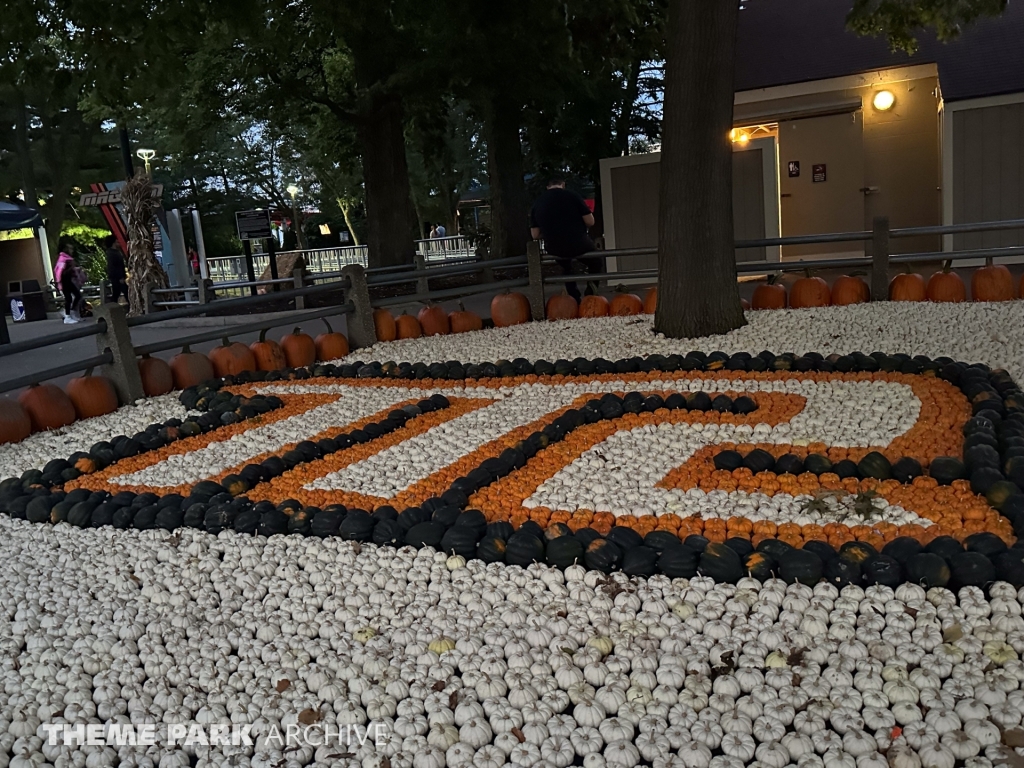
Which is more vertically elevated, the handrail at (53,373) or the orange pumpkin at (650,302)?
the handrail at (53,373)

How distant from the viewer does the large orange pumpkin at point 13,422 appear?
7113 millimetres

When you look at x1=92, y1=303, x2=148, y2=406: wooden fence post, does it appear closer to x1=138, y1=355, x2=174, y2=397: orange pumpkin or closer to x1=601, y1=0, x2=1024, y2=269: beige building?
x1=138, y1=355, x2=174, y2=397: orange pumpkin

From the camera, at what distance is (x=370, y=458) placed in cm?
560

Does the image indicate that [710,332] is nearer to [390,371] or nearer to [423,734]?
[390,371]

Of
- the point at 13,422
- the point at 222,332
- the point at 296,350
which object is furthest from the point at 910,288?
the point at 13,422

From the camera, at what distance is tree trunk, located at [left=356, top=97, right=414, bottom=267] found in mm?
17038

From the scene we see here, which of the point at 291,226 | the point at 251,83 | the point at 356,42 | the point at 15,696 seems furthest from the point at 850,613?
the point at 291,226

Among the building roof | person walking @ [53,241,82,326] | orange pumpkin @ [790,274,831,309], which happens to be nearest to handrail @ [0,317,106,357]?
orange pumpkin @ [790,274,831,309]

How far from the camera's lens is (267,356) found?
9.07 metres

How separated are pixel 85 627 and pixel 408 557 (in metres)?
1.31

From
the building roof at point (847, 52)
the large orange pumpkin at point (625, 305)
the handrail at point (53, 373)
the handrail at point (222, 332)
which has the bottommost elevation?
the large orange pumpkin at point (625, 305)

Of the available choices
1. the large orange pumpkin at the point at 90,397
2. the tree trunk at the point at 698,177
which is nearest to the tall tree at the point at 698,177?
the tree trunk at the point at 698,177

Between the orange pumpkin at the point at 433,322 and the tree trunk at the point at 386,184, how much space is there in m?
7.26

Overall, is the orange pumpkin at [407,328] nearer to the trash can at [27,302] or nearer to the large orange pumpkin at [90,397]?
the large orange pumpkin at [90,397]
